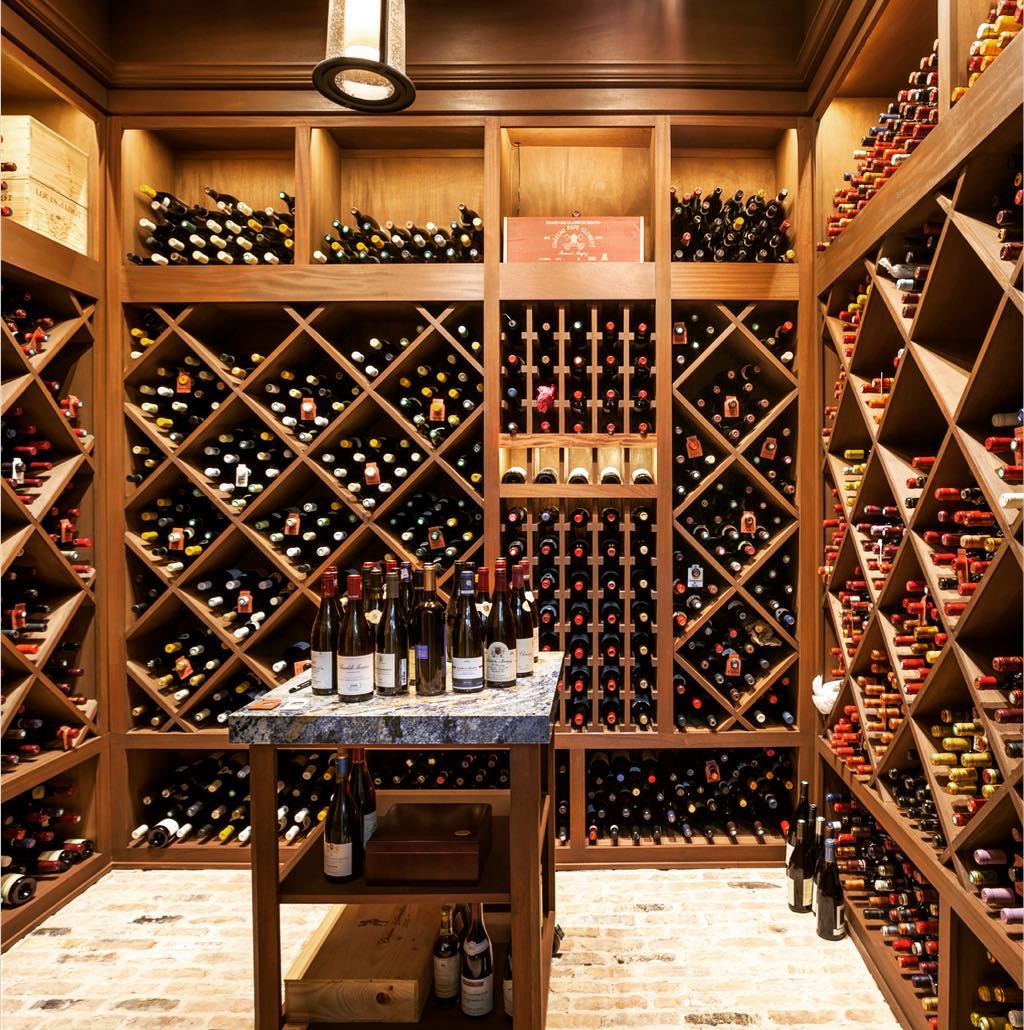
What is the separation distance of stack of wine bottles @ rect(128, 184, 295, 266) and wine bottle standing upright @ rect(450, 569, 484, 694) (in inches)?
76.6

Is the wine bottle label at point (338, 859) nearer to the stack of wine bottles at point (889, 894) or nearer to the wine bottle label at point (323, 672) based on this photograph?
the wine bottle label at point (323, 672)

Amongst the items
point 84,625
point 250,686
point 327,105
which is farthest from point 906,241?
point 84,625

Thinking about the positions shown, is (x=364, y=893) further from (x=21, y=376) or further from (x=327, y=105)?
(x=327, y=105)

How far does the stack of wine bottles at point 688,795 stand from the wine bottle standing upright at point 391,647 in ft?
5.31

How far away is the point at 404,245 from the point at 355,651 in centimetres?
195

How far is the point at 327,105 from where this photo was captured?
3.19m

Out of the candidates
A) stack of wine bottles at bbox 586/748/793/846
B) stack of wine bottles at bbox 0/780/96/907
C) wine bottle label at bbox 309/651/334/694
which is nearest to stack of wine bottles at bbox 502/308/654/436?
stack of wine bottles at bbox 586/748/793/846

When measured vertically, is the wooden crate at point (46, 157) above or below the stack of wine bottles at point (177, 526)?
above

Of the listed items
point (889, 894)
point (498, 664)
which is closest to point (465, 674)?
point (498, 664)

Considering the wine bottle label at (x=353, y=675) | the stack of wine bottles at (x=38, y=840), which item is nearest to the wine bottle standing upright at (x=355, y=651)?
the wine bottle label at (x=353, y=675)

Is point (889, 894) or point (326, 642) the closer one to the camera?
point (326, 642)

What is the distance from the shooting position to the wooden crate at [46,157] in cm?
279

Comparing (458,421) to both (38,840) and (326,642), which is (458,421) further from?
(38,840)

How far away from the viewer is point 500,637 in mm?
2129
